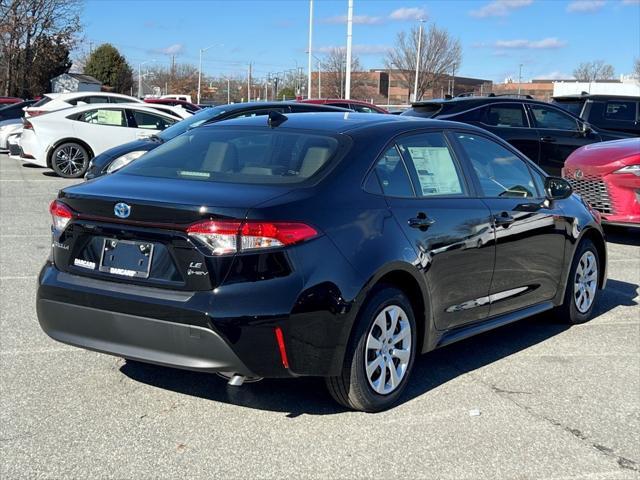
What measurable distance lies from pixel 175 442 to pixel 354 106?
14991 millimetres

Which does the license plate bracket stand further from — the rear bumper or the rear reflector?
→ the rear reflector

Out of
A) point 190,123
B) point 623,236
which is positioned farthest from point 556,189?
point 190,123

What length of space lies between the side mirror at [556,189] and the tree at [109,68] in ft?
227

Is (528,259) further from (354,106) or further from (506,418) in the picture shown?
(354,106)

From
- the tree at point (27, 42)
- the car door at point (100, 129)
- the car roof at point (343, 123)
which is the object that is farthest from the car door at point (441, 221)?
the tree at point (27, 42)

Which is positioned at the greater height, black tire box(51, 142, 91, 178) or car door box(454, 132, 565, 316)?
car door box(454, 132, 565, 316)

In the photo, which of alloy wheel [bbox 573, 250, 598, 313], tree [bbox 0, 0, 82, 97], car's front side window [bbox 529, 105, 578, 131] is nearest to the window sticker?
alloy wheel [bbox 573, 250, 598, 313]

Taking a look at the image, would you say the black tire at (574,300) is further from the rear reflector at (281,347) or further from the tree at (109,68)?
the tree at (109,68)

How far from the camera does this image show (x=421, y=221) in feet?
14.9

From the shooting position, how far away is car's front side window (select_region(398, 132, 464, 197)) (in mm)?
4738

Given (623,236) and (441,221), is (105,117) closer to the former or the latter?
(623,236)

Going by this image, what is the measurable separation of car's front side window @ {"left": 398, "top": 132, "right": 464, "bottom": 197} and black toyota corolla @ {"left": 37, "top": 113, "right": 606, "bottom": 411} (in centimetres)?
1

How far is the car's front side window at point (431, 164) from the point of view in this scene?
4738 millimetres

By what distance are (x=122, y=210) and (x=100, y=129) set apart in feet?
42.6
